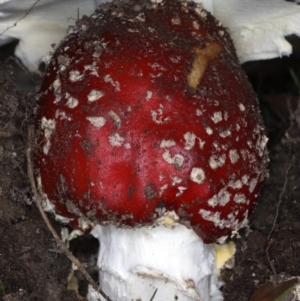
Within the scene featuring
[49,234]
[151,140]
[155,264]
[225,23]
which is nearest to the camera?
[151,140]

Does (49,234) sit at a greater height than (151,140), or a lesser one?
lesser

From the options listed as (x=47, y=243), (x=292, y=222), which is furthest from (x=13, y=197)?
(x=292, y=222)

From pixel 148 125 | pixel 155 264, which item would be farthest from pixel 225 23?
pixel 155 264

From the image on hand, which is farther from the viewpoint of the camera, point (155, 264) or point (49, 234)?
point (49, 234)

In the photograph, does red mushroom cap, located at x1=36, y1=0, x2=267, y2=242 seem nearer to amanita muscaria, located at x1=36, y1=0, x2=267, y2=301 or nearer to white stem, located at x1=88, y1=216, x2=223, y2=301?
amanita muscaria, located at x1=36, y1=0, x2=267, y2=301

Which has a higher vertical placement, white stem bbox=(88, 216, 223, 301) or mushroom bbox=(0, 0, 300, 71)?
mushroom bbox=(0, 0, 300, 71)

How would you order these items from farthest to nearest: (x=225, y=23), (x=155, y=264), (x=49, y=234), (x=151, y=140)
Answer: (x=225, y=23) < (x=49, y=234) < (x=155, y=264) < (x=151, y=140)

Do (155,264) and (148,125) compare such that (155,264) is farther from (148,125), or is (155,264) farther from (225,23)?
(225,23)

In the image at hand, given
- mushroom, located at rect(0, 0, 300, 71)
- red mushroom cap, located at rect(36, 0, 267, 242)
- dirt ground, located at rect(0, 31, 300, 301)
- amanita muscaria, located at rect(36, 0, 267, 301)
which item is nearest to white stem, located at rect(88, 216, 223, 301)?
amanita muscaria, located at rect(36, 0, 267, 301)
